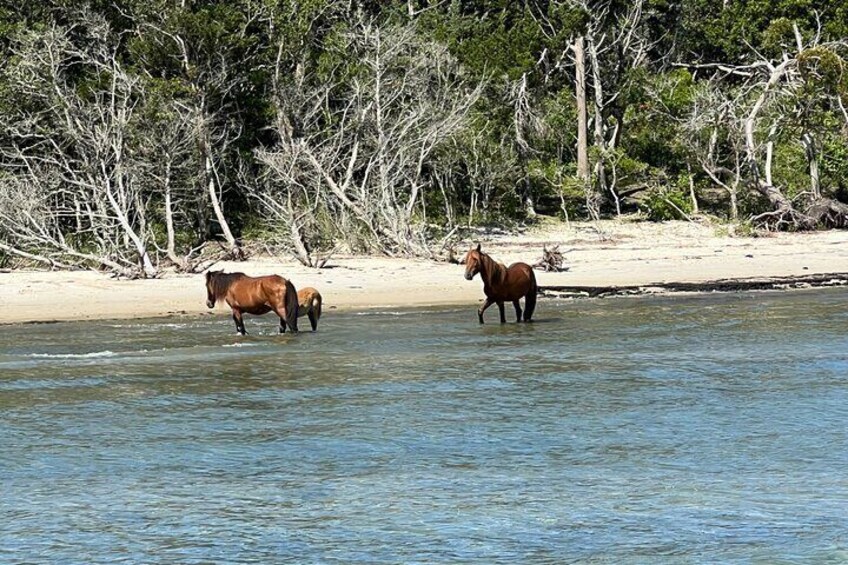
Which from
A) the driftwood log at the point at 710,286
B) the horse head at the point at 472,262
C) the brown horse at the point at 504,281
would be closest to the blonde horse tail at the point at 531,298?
the brown horse at the point at 504,281

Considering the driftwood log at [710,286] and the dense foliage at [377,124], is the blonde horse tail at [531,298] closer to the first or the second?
the driftwood log at [710,286]

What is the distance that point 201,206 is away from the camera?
93.4 feet

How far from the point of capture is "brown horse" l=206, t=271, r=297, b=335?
51.5 ft

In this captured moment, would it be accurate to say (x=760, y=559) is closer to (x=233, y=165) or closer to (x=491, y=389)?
(x=491, y=389)

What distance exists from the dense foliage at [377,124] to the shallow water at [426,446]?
9385mm

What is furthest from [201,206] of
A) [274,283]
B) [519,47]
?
[274,283]

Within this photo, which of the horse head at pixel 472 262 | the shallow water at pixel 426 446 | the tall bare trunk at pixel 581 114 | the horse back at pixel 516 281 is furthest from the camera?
the tall bare trunk at pixel 581 114

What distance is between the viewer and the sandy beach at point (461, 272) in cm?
2020

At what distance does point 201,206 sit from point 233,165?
2206mm

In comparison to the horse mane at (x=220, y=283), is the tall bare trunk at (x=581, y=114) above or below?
above

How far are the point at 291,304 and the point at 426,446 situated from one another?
21.6 ft

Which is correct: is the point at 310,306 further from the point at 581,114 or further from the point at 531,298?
the point at 581,114

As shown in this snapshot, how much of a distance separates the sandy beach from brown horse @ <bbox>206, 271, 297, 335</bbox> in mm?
3582

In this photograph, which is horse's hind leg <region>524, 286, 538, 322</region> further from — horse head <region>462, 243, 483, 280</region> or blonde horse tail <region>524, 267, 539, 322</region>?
horse head <region>462, 243, 483, 280</region>
